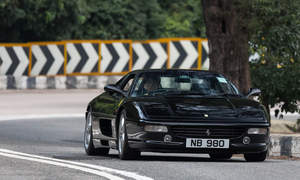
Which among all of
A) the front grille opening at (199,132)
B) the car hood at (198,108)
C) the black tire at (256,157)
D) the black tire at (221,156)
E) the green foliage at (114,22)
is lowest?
the green foliage at (114,22)

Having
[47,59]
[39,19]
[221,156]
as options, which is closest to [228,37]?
[221,156]

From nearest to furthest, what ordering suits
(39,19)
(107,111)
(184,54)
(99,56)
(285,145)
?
(107,111) → (285,145) → (184,54) → (99,56) → (39,19)

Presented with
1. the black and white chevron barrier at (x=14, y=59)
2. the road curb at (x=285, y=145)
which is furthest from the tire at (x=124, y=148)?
the black and white chevron barrier at (x=14, y=59)

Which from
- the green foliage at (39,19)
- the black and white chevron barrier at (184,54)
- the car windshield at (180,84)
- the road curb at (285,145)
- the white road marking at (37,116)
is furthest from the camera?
the green foliage at (39,19)

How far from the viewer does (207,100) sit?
43.7 feet

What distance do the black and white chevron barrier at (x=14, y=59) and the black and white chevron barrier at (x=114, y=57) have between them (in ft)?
10.4

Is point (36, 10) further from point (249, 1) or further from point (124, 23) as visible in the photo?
point (249, 1)

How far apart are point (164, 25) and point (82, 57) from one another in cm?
954

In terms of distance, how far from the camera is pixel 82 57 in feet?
131

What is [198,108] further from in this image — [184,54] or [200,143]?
[184,54]

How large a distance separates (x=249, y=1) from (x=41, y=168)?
24.5 feet

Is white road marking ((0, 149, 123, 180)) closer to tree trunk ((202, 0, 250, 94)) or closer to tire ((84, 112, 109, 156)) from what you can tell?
tire ((84, 112, 109, 156))

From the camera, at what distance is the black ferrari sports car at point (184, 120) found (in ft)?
41.9

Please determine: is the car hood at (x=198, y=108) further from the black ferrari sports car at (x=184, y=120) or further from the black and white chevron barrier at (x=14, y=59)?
the black and white chevron barrier at (x=14, y=59)
